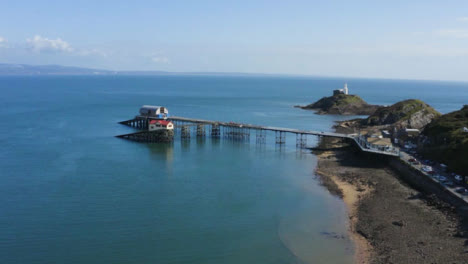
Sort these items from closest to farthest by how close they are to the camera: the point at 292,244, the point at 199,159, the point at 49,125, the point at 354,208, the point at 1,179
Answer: the point at 292,244, the point at 354,208, the point at 1,179, the point at 199,159, the point at 49,125

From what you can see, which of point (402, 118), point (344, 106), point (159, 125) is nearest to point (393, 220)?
point (159, 125)

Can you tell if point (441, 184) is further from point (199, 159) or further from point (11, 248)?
point (11, 248)

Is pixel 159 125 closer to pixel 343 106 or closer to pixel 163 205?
pixel 163 205

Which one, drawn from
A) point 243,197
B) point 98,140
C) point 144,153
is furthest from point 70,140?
point 243,197

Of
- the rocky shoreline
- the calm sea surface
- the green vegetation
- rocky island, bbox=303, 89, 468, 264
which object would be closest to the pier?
rocky island, bbox=303, 89, 468, 264

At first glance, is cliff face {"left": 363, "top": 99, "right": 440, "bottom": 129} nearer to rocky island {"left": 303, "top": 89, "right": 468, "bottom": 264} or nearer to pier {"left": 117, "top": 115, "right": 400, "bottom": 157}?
rocky island {"left": 303, "top": 89, "right": 468, "bottom": 264}

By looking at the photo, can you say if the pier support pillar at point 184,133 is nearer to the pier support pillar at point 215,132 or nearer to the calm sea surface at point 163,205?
the pier support pillar at point 215,132
